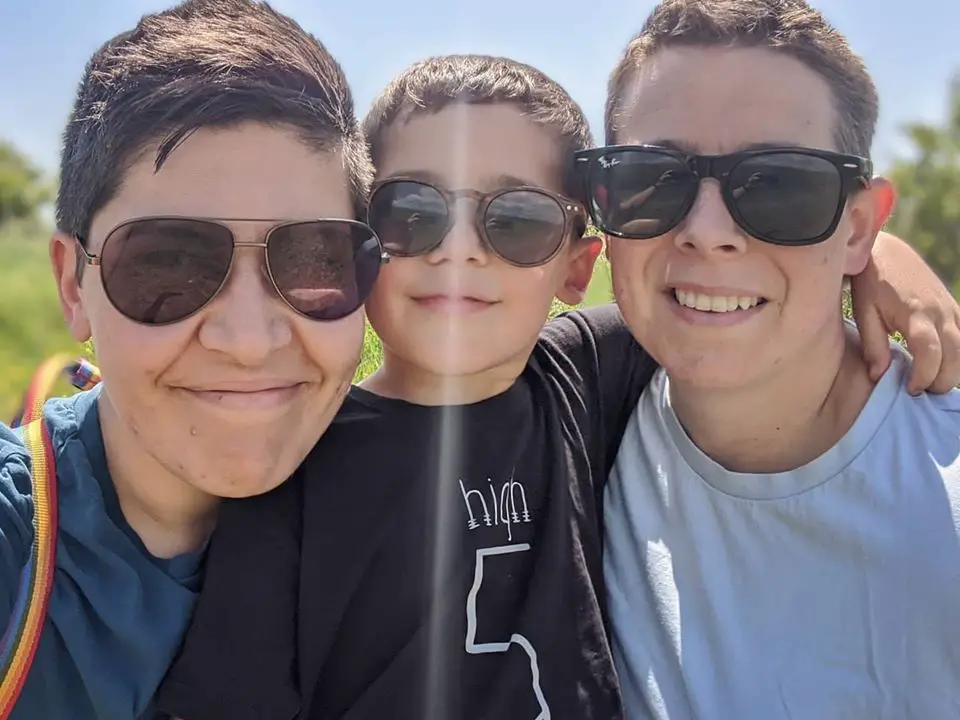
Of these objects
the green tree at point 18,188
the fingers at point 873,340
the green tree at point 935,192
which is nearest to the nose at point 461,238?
the fingers at point 873,340

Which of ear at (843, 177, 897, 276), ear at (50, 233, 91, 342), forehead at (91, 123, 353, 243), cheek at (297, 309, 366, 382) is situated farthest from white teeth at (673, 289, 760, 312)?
ear at (50, 233, 91, 342)

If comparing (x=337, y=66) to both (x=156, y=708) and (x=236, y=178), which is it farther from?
(x=156, y=708)

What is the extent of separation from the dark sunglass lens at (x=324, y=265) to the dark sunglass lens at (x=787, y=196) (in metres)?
0.77

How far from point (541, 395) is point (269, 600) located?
0.80 metres

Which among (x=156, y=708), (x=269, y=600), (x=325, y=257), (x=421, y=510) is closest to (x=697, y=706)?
(x=421, y=510)

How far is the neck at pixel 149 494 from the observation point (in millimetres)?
1532

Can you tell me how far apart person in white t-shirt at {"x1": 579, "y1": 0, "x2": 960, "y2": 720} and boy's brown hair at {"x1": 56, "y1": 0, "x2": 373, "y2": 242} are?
0.68 meters

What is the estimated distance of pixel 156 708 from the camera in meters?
1.48

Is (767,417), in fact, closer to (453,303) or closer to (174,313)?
(453,303)

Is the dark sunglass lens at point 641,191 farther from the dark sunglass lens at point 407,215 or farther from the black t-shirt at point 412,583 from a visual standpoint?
the black t-shirt at point 412,583

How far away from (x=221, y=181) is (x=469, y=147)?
637mm

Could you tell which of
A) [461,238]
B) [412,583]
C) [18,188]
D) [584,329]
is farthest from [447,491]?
[18,188]

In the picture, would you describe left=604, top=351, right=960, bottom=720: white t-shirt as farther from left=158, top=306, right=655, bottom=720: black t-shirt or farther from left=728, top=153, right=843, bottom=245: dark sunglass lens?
left=728, top=153, right=843, bottom=245: dark sunglass lens

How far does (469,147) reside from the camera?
1825 mm
